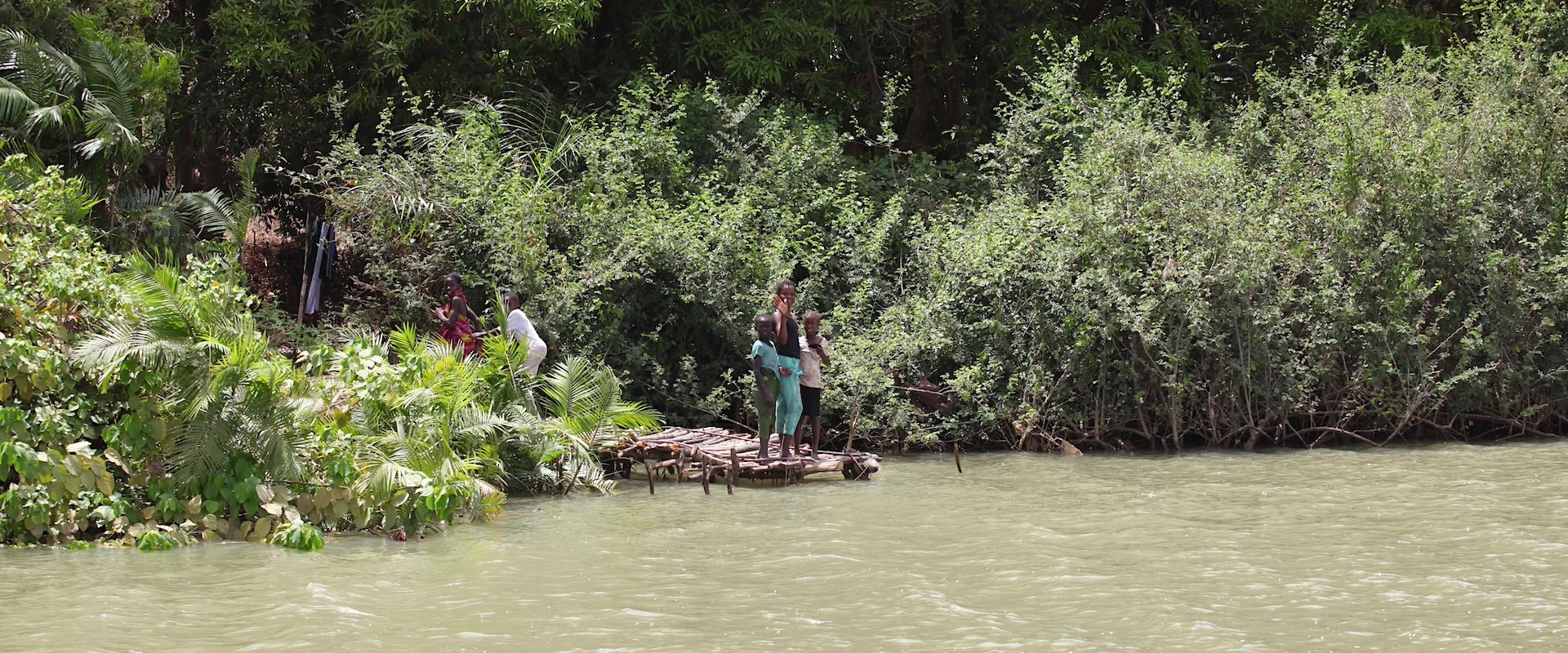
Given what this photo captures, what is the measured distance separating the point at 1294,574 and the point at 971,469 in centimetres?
566

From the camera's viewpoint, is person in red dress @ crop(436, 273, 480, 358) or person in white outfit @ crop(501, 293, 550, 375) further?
person in red dress @ crop(436, 273, 480, 358)

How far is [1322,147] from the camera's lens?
15.7m

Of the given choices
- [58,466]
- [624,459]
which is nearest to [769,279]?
[624,459]

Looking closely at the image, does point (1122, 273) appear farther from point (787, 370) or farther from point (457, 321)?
point (457, 321)

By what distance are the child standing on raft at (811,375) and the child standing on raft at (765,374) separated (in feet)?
1.20

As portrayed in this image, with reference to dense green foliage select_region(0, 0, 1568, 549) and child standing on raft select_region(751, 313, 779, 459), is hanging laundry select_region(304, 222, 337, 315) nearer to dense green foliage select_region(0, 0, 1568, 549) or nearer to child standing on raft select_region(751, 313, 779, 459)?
dense green foliage select_region(0, 0, 1568, 549)

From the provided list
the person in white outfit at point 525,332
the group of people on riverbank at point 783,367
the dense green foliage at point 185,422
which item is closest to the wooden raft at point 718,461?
the group of people on riverbank at point 783,367

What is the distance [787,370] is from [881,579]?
4.40m

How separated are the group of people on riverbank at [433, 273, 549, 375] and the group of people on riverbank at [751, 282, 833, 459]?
77.8 inches

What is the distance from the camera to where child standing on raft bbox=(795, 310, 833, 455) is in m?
12.7

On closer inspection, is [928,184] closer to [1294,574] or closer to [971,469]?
[971,469]

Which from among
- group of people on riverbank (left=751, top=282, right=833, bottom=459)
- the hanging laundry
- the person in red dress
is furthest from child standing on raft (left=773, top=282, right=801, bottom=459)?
the hanging laundry

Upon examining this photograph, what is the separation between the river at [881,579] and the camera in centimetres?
670

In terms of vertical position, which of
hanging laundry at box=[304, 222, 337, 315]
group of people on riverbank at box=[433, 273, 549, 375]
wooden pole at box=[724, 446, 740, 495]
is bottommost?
wooden pole at box=[724, 446, 740, 495]
